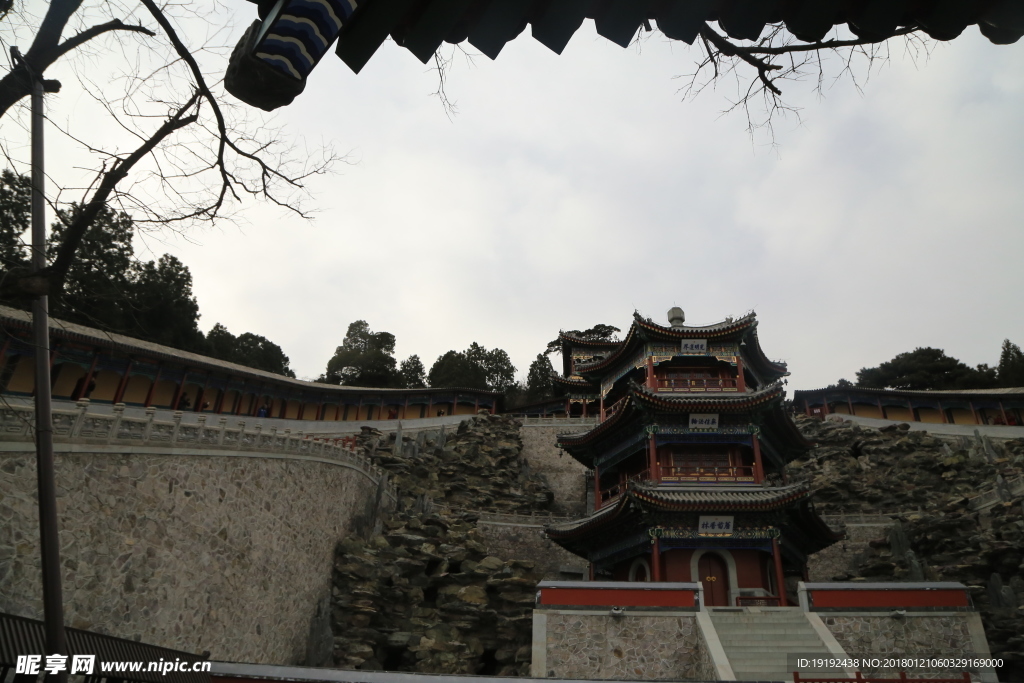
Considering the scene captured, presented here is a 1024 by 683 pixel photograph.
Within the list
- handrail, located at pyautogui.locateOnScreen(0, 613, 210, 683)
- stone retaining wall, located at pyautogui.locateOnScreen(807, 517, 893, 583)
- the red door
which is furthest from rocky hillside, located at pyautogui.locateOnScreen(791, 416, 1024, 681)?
handrail, located at pyautogui.locateOnScreen(0, 613, 210, 683)

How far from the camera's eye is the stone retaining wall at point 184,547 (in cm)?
1303

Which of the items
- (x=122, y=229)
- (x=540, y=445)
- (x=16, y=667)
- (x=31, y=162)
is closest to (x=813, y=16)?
(x=31, y=162)

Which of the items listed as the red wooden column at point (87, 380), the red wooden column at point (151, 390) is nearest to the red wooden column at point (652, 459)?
the red wooden column at point (87, 380)

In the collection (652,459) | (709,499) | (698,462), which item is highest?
(698,462)

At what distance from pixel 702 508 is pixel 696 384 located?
6.24m

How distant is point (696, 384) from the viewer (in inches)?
942

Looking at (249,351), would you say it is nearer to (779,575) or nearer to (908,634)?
(779,575)

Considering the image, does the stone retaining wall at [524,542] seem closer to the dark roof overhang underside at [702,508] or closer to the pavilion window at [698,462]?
the dark roof overhang underside at [702,508]

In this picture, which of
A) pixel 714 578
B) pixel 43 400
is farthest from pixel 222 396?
pixel 43 400

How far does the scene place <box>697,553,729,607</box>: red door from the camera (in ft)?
62.1

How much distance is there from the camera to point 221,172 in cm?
528

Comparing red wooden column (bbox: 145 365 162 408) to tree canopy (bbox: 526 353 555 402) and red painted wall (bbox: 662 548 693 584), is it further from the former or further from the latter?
tree canopy (bbox: 526 353 555 402)

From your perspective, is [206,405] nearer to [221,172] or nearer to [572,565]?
[572,565]

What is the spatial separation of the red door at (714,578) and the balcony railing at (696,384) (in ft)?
21.5
